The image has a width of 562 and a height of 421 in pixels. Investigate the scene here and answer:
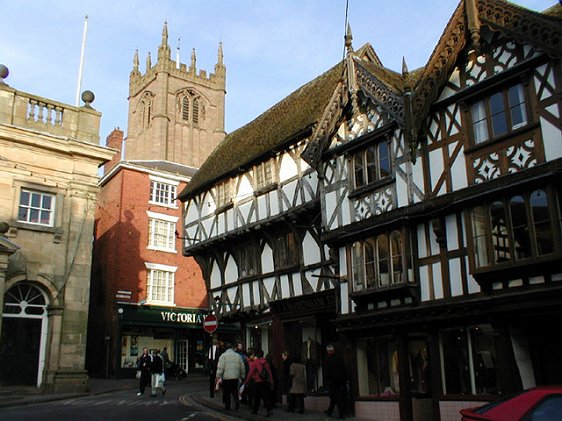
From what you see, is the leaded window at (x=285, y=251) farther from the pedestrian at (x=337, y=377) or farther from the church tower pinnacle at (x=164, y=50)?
the church tower pinnacle at (x=164, y=50)

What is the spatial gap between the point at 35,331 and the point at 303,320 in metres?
10.7

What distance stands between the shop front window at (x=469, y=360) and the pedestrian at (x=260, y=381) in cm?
448

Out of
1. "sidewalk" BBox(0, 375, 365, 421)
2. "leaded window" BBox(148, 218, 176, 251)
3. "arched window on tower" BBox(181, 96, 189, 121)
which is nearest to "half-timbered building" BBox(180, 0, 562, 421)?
"sidewalk" BBox(0, 375, 365, 421)

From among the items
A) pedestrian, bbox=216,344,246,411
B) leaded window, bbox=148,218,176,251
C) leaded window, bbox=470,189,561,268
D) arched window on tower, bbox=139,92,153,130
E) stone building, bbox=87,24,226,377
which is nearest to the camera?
leaded window, bbox=470,189,561,268

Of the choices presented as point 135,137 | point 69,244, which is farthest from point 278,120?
point 135,137

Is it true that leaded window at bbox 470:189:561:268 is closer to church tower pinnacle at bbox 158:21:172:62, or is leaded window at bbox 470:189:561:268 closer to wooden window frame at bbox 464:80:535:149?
wooden window frame at bbox 464:80:535:149

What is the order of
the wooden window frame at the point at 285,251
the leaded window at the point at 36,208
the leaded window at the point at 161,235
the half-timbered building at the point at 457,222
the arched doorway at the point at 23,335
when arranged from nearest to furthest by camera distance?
the half-timbered building at the point at 457,222 < the wooden window frame at the point at 285,251 < the arched doorway at the point at 23,335 < the leaded window at the point at 36,208 < the leaded window at the point at 161,235

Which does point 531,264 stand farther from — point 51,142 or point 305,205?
point 51,142

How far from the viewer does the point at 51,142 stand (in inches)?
942

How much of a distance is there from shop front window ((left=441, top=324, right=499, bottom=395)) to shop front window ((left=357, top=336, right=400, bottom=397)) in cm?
155

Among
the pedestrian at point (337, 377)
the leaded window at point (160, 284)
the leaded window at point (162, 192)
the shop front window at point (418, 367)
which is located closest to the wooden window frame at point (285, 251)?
the pedestrian at point (337, 377)

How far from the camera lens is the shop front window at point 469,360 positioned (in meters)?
12.8

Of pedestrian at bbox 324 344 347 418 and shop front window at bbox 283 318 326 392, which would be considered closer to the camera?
pedestrian at bbox 324 344 347 418

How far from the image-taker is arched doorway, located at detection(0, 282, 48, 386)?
22234 millimetres
